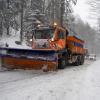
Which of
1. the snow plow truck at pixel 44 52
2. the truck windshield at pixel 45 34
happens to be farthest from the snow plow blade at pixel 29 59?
the truck windshield at pixel 45 34

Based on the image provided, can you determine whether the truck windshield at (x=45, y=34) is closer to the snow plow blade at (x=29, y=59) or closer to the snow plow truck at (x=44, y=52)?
the snow plow truck at (x=44, y=52)

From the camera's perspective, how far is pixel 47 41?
19.6 meters

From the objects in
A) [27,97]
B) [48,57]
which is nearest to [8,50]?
[48,57]

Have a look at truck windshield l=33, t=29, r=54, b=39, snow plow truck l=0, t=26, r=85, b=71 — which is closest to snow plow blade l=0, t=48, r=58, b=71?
snow plow truck l=0, t=26, r=85, b=71

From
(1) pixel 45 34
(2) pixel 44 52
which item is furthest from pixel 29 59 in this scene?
(1) pixel 45 34

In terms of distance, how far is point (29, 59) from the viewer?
18.0 meters

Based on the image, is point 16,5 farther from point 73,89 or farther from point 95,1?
point 73,89

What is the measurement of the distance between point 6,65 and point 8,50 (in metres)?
0.92

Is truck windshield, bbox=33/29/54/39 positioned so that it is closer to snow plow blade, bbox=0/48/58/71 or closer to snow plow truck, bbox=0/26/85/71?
snow plow truck, bbox=0/26/85/71

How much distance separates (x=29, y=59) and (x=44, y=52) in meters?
0.99

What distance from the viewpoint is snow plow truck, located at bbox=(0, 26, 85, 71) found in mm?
17688

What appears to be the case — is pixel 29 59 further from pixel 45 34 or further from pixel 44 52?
pixel 45 34

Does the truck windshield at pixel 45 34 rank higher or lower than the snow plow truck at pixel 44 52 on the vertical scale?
higher

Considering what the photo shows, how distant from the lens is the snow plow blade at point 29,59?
17.6 meters
